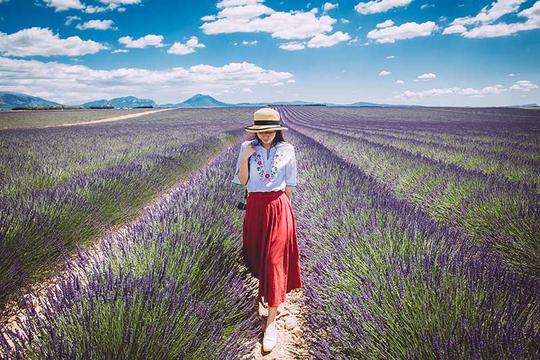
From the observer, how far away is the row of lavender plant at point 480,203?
9.09ft

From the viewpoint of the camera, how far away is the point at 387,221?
2473 mm

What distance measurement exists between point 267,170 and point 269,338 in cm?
109

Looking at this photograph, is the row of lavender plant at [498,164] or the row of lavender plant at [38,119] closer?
the row of lavender plant at [498,164]

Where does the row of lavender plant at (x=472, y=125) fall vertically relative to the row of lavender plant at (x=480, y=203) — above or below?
above

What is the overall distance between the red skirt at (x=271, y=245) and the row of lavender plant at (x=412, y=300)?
0.26m

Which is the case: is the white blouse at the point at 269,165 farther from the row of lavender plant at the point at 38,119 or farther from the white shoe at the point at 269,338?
the row of lavender plant at the point at 38,119

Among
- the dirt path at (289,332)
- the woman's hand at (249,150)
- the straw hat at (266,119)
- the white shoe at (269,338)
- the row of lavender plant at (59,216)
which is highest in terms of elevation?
the straw hat at (266,119)

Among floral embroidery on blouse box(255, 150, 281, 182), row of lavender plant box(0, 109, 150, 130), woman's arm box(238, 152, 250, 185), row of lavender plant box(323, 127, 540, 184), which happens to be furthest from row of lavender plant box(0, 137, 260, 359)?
row of lavender plant box(0, 109, 150, 130)

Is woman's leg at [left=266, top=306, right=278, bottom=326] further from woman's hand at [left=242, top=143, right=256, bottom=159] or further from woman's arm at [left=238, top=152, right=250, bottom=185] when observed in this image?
woman's hand at [left=242, top=143, right=256, bottom=159]

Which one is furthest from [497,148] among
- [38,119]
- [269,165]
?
[38,119]

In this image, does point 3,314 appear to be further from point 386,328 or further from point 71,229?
point 386,328

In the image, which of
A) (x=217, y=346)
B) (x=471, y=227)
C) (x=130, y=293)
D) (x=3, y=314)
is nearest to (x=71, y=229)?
(x=3, y=314)

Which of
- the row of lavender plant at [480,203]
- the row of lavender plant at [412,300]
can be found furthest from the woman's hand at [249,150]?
the row of lavender plant at [480,203]

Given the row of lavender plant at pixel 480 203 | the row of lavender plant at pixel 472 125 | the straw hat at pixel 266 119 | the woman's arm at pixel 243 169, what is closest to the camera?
the straw hat at pixel 266 119
